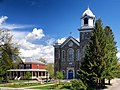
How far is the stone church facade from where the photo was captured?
58219 millimetres

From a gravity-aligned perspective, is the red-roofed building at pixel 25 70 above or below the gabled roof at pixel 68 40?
below

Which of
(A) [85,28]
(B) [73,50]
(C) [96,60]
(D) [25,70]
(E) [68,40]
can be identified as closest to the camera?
(C) [96,60]

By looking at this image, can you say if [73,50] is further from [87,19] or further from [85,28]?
[87,19]

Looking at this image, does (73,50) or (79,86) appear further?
(73,50)

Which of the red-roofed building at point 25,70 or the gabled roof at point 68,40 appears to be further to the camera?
the red-roofed building at point 25,70

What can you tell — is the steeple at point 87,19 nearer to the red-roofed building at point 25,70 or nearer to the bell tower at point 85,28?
the bell tower at point 85,28

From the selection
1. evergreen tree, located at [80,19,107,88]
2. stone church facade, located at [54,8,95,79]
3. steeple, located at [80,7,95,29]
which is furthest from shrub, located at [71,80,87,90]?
steeple, located at [80,7,95,29]

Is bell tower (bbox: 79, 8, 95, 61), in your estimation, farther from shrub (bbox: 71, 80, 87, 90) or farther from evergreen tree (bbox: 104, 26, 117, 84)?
shrub (bbox: 71, 80, 87, 90)

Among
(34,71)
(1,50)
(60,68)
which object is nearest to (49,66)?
(34,71)

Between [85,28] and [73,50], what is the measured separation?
5912mm

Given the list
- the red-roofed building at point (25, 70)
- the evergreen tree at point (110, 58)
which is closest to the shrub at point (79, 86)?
the evergreen tree at point (110, 58)

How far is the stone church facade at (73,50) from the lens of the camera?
5822 cm

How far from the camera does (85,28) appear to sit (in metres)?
58.1

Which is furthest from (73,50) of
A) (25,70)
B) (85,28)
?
(25,70)
